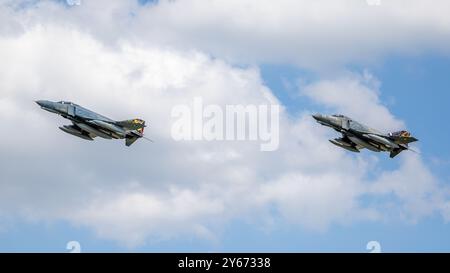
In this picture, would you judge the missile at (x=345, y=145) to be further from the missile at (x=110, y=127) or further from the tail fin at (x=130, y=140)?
the missile at (x=110, y=127)

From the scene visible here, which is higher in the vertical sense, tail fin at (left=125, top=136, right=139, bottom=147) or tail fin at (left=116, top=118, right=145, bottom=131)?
tail fin at (left=116, top=118, right=145, bottom=131)

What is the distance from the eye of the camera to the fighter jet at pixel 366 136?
156 m

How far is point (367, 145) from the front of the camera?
159 metres

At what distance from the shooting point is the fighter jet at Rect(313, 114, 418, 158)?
511 ft

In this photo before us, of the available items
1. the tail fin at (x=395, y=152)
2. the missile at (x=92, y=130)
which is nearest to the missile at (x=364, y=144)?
the tail fin at (x=395, y=152)

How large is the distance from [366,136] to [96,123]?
145 ft

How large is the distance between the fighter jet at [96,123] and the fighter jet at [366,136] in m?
29.5

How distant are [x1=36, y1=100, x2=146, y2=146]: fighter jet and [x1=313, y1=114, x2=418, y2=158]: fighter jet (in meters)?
29.5

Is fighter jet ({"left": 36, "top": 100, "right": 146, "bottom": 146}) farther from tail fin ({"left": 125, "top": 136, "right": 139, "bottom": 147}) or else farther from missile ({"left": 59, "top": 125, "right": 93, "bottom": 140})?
missile ({"left": 59, "top": 125, "right": 93, "bottom": 140})

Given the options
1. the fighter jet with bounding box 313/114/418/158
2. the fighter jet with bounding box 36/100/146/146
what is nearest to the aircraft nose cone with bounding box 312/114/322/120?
the fighter jet with bounding box 313/114/418/158
